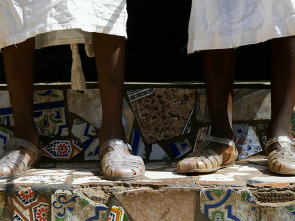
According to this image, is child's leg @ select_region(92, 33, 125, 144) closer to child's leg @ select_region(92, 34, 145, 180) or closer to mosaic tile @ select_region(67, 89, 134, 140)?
child's leg @ select_region(92, 34, 145, 180)

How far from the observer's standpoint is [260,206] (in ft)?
4.50

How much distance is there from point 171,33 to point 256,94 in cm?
91

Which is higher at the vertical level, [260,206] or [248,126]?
[248,126]

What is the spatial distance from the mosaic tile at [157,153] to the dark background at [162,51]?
832mm

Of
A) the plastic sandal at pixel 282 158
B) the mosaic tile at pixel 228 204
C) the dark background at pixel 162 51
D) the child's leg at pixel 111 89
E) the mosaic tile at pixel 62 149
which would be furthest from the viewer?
the dark background at pixel 162 51

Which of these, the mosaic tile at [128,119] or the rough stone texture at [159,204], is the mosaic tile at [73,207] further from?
the mosaic tile at [128,119]

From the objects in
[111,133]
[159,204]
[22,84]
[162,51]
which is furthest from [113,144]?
[162,51]

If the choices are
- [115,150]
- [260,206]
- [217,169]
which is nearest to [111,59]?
[115,150]

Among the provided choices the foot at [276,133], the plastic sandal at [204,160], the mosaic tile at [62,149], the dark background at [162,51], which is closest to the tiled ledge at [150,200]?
the plastic sandal at [204,160]

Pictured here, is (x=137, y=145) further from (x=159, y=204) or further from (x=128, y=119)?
Answer: (x=159, y=204)

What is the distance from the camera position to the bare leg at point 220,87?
5.54ft

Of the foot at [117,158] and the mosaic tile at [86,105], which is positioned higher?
the mosaic tile at [86,105]

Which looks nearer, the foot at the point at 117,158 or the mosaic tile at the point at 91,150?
the foot at the point at 117,158

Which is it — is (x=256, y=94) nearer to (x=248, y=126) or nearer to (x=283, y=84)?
(x=248, y=126)
